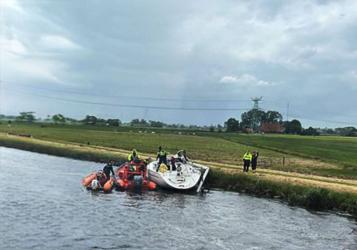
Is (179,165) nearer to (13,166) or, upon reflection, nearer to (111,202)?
(111,202)

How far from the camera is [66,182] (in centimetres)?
4331

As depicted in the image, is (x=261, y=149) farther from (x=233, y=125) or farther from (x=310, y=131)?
(x=233, y=125)

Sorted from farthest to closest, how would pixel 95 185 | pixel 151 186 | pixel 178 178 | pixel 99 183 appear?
1. pixel 178 178
2. pixel 151 186
3. pixel 99 183
4. pixel 95 185

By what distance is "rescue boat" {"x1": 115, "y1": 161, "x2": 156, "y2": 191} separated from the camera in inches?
1555

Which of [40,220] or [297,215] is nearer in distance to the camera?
[40,220]

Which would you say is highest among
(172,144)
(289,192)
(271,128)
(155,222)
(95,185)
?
(271,128)

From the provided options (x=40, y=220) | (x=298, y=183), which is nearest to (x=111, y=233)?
(x=40, y=220)

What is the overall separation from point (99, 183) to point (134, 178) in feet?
8.58

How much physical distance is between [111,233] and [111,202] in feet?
29.6

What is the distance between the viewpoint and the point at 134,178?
130 feet

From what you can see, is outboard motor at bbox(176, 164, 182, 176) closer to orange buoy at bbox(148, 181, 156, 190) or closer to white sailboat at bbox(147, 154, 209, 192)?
white sailboat at bbox(147, 154, 209, 192)

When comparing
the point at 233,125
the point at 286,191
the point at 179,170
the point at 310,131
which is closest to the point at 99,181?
the point at 179,170

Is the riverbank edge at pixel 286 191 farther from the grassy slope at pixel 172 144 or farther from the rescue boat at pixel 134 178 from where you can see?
the grassy slope at pixel 172 144

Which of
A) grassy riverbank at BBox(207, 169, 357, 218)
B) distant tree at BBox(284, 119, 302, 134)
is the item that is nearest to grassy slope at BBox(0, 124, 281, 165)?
grassy riverbank at BBox(207, 169, 357, 218)
